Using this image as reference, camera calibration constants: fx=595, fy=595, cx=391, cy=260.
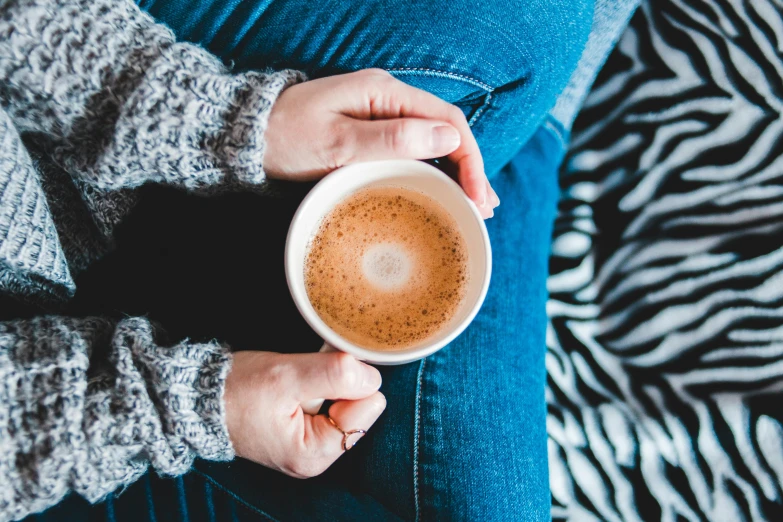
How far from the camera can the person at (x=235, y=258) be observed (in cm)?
61

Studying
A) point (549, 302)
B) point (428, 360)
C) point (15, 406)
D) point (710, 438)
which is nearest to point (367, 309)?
point (428, 360)

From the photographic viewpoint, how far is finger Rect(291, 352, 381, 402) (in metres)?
0.60

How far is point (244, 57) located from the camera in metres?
0.73

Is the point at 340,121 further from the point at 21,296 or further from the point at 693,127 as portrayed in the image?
the point at 693,127

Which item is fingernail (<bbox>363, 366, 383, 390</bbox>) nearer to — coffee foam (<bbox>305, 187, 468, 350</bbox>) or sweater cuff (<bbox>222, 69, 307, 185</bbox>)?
coffee foam (<bbox>305, 187, 468, 350</bbox>)

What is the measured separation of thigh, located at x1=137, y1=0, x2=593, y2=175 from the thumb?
120mm

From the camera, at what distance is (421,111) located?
0.67 meters

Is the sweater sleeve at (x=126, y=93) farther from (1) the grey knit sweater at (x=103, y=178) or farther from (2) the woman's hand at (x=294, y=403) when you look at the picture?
(2) the woman's hand at (x=294, y=403)

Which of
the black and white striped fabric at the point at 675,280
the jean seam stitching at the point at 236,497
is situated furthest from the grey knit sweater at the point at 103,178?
the black and white striped fabric at the point at 675,280

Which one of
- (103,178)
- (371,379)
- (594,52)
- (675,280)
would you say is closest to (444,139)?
(371,379)

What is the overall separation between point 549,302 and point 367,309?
532 mm

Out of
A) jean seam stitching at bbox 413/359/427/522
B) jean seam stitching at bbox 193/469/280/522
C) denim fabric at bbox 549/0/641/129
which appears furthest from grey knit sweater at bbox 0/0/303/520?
denim fabric at bbox 549/0/641/129

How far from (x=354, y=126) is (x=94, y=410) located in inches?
15.7

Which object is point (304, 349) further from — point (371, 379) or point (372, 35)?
point (372, 35)
